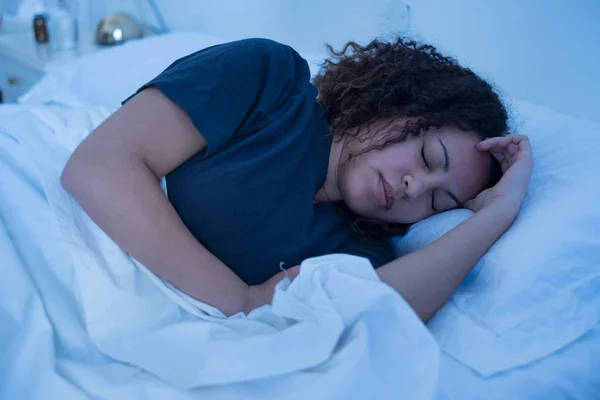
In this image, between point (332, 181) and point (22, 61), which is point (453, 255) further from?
point (22, 61)

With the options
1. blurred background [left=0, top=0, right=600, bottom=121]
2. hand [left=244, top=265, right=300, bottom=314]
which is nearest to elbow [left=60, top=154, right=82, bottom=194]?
hand [left=244, top=265, right=300, bottom=314]

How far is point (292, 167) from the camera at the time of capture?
0.75m

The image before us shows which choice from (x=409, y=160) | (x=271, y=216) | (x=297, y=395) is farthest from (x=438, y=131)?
(x=297, y=395)

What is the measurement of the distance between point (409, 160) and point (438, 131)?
79mm

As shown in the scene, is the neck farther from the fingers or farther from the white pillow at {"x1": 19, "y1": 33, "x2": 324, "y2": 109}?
the white pillow at {"x1": 19, "y1": 33, "x2": 324, "y2": 109}

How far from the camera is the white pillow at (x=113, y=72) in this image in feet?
4.28

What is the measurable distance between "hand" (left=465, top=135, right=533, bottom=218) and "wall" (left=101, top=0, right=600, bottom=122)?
1.13 feet

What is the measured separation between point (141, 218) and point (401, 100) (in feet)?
1.63

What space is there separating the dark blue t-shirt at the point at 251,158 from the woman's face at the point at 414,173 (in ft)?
0.23

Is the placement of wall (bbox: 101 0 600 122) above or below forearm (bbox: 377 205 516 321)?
above

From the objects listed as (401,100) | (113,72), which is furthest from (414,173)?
(113,72)

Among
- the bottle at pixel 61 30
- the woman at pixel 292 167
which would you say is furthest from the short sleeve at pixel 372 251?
the bottle at pixel 61 30

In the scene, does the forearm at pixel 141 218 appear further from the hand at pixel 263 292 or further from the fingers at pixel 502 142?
the fingers at pixel 502 142

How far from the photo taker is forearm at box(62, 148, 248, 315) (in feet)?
1.90
